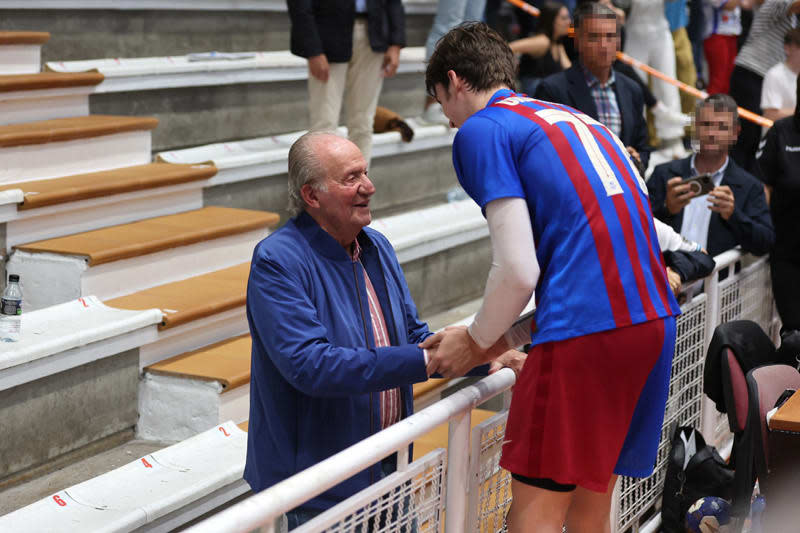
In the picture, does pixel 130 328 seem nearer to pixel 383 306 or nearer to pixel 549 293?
pixel 383 306

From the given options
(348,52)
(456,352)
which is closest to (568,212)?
(456,352)

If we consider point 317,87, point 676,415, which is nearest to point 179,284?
point 317,87

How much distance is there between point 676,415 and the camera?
3.77 m

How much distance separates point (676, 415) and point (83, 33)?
134 inches

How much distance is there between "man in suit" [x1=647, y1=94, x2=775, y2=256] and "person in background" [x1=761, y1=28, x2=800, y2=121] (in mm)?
1626

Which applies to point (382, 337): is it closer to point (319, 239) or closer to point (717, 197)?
point (319, 239)

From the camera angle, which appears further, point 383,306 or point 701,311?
point 701,311

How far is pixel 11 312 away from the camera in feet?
11.5

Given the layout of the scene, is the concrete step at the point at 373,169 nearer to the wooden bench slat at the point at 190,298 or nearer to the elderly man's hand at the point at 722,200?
the wooden bench slat at the point at 190,298

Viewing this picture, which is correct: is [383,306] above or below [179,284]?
above

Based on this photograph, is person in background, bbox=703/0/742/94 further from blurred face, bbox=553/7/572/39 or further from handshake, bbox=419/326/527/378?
handshake, bbox=419/326/527/378

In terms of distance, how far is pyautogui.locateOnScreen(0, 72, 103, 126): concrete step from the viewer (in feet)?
14.7

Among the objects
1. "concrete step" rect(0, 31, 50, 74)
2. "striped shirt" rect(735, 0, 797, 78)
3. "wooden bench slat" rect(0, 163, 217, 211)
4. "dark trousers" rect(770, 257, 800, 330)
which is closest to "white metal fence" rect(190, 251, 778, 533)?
"dark trousers" rect(770, 257, 800, 330)

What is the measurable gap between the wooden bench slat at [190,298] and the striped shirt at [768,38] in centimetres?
395
